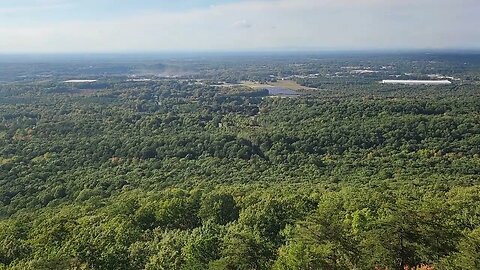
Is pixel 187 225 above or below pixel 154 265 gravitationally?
below

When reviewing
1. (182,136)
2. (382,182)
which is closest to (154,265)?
(382,182)

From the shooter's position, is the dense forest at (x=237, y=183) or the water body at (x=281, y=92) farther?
the water body at (x=281, y=92)

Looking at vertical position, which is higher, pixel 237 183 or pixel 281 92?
pixel 237 183

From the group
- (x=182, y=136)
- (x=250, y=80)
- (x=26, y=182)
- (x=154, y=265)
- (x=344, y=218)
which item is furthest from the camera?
(x=250, y=80)

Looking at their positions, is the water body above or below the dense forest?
below

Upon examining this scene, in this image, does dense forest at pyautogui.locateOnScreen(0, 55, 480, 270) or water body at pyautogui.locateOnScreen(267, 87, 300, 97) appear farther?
water body at pyautogui.locateOnScreen(267, 87, 300, 97)

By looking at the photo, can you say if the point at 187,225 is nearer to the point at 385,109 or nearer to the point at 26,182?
the point at 26,182

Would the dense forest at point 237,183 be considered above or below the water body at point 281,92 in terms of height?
above

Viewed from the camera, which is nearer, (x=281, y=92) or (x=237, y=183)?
(x=237, y=183)
